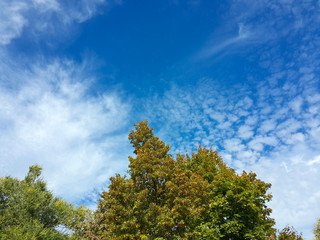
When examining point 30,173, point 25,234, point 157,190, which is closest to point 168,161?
point 157,190

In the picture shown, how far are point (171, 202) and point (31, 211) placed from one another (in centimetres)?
3106

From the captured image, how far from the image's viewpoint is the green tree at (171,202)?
1733 centimetres

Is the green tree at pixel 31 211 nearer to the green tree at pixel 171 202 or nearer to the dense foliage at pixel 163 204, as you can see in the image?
the dense foliage at pixel 163 204

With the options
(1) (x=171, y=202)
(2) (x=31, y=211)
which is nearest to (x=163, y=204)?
(1) (x=171, y=202)

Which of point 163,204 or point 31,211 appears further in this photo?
point 31,211

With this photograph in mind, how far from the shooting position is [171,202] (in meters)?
18.2

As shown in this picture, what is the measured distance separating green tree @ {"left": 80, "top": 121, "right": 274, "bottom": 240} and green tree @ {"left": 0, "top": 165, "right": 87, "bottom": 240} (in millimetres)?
20869

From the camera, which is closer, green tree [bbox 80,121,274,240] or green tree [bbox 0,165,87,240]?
green tree [bbox 80,121,274,240]

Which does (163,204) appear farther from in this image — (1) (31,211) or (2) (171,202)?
(1) (31,211)

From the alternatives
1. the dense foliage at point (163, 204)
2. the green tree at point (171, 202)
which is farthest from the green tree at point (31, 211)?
the green tree at point (171, 202)

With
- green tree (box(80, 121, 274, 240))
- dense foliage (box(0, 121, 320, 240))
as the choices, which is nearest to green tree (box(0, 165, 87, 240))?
dense foliage (box(0, 121, 320, 240))

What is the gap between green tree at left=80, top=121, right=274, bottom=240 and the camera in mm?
17328

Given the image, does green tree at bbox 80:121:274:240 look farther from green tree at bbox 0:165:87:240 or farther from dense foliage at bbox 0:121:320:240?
green tree at bbox 0:165:87:240

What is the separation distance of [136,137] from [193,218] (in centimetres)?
867
